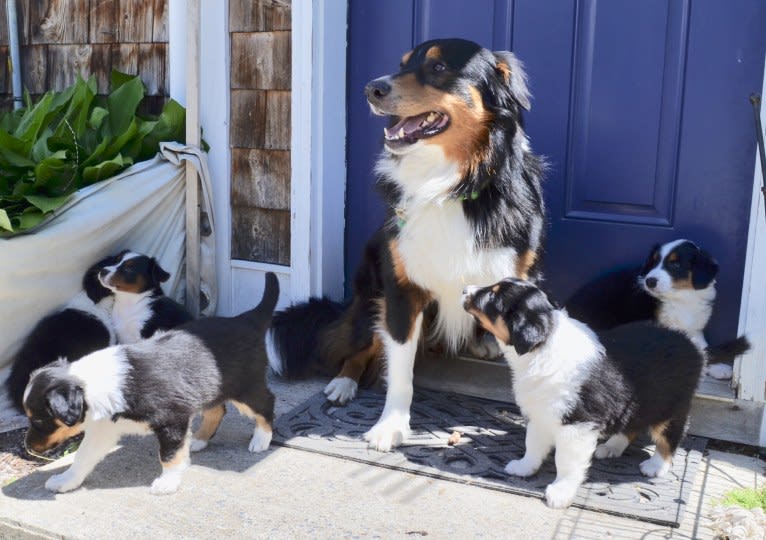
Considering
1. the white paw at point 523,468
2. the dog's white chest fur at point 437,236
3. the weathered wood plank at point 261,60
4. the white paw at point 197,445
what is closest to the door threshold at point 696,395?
the dog's white chest fur at point 437,236

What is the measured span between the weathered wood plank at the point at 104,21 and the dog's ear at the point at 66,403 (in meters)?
2.89

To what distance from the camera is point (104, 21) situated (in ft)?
16.1

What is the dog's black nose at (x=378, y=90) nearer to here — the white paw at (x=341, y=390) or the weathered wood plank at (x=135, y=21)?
the white paw at (x=341, y=390)

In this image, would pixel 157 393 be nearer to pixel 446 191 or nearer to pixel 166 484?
pixel 166 484

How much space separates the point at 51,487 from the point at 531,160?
2230 millimetres

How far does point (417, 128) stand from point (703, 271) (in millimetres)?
1372

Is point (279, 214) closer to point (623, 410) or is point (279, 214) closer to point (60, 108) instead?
point (60, 108)

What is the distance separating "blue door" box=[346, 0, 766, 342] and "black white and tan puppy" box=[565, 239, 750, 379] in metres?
0.20

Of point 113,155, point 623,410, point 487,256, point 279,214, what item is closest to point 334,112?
point 279,214

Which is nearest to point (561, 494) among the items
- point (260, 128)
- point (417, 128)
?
point (417, 128)

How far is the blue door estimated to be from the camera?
3576 millimetres

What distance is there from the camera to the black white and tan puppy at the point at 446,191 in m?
3.15

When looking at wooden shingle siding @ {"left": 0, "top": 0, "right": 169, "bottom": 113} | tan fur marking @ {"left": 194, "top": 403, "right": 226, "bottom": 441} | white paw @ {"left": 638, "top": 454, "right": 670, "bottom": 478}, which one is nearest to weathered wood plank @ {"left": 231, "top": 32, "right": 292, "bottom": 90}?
wooden shingle siding @ {"left": 0, "top": 0, "right": 169, "bottom": 113}

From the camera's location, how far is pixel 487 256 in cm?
325
